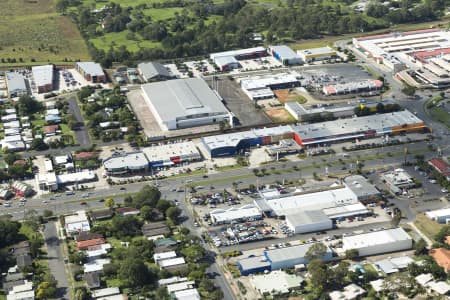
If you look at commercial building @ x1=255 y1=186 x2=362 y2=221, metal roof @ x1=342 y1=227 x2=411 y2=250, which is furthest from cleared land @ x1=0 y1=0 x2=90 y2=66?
metal roof @ x1=342 y1=227 x2=411 y2=250

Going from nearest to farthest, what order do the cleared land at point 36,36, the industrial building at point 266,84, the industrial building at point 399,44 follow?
the industrial building at point 266,84, the industrial building at point 399,44, the cleared land at point 36,36

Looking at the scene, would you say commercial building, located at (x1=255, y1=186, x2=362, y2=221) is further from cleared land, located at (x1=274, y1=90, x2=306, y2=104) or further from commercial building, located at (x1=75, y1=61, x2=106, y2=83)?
commercial building, located at (x1=75, y1=61, x2=106, y2=83)

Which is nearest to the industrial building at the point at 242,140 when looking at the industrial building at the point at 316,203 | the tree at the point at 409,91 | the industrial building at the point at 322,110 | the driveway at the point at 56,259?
the industrial building at the point at 322,110

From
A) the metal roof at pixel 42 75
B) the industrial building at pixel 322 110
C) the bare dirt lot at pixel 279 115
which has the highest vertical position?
the metal roof at pixel 42 75

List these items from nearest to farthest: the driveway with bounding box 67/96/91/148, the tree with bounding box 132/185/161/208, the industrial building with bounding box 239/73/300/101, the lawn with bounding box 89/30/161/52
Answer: the tree with bounding box 132/185/161/208 < the driveway with bounding box 67/96/91/148 < the industrial building with bounding box 239/73/300/101 < the lawn with bounding box 89/30/161/52

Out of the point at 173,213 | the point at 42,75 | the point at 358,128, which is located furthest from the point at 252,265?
the point at 42,75

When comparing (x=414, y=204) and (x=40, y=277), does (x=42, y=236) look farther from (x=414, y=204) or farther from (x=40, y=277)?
(x=414, y=204)

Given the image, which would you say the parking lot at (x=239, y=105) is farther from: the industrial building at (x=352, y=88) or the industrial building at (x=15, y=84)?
the industrial building at (x=15, y=84)
